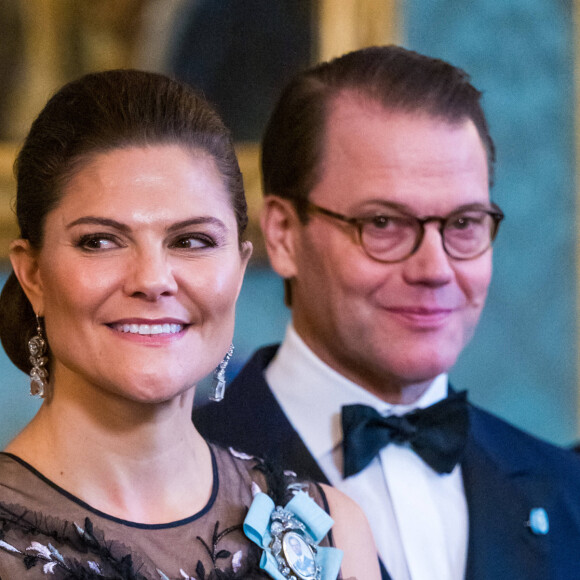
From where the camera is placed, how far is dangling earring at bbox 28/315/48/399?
1484 mm

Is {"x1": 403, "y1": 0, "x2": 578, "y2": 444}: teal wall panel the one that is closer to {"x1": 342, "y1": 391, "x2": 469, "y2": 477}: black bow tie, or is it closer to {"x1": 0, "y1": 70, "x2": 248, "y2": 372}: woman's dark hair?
{"x1": 342, "y1": 391, "x2": 469, "y2": 477}: black bow tie

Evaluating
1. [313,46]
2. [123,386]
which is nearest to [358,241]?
[123,386]

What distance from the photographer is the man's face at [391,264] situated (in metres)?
1.99

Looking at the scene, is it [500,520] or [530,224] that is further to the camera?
[530,224]

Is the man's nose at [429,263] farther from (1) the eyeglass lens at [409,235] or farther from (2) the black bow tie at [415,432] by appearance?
(2) the black bow tie at [415,432]

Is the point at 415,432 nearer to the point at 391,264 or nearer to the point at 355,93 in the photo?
the point at 391,264

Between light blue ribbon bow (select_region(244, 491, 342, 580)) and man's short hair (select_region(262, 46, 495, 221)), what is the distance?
678mm

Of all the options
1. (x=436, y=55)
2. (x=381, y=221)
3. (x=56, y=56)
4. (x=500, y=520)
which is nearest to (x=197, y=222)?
(x=381, y=221)

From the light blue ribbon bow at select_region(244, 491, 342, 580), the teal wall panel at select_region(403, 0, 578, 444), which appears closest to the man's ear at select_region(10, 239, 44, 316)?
the light blue ribbon bow at select_region(244, 491, 342, 580)

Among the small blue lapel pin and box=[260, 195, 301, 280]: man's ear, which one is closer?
the small blue lapel pin

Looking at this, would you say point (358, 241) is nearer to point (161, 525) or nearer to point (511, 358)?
point (161, 525)

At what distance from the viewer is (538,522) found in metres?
1.97

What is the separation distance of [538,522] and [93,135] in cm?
109

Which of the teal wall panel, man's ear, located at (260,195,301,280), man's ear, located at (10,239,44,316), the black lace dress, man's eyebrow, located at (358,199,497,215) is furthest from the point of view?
the teal wall panel
